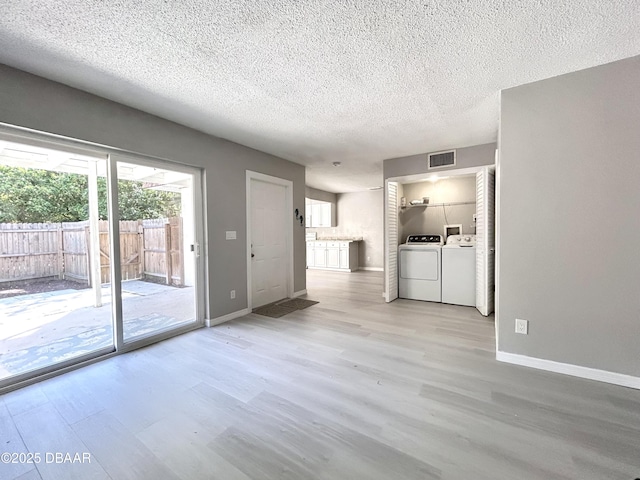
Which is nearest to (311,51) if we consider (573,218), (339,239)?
(573,218)

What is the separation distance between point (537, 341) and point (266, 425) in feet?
7.60

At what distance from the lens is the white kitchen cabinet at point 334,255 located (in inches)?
303

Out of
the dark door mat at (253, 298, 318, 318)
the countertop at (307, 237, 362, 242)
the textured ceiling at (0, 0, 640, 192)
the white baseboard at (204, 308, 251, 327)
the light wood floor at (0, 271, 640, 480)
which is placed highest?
the textured ceiling at (0, 0, 640, 192)

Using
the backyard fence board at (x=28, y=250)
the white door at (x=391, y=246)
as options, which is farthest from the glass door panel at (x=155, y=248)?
the white door at (x=391, y=246)

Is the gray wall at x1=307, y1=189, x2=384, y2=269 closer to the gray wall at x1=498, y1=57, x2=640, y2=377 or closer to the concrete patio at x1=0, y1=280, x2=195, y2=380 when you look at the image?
the gray wall at x1=498, y1=57, x2=640, y2=377

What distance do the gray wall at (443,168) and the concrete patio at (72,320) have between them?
3654mm

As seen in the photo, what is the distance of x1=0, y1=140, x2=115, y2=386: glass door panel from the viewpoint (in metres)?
2.09

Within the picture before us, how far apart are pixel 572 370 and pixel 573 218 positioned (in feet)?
4.05

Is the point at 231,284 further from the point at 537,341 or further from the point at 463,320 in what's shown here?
the point at 537,341

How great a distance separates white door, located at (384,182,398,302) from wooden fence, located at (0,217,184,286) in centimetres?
309

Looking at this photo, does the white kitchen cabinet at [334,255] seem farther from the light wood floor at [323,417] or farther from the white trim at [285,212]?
the light wood floor at [323,417]

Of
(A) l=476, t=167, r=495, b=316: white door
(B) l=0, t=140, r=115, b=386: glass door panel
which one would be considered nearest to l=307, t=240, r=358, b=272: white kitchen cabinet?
(A) l=476, t=167, r=495, b=316: white door

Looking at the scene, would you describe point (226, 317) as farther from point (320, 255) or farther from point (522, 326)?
point (320, 255)

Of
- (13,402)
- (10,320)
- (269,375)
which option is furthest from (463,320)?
(10,320)
